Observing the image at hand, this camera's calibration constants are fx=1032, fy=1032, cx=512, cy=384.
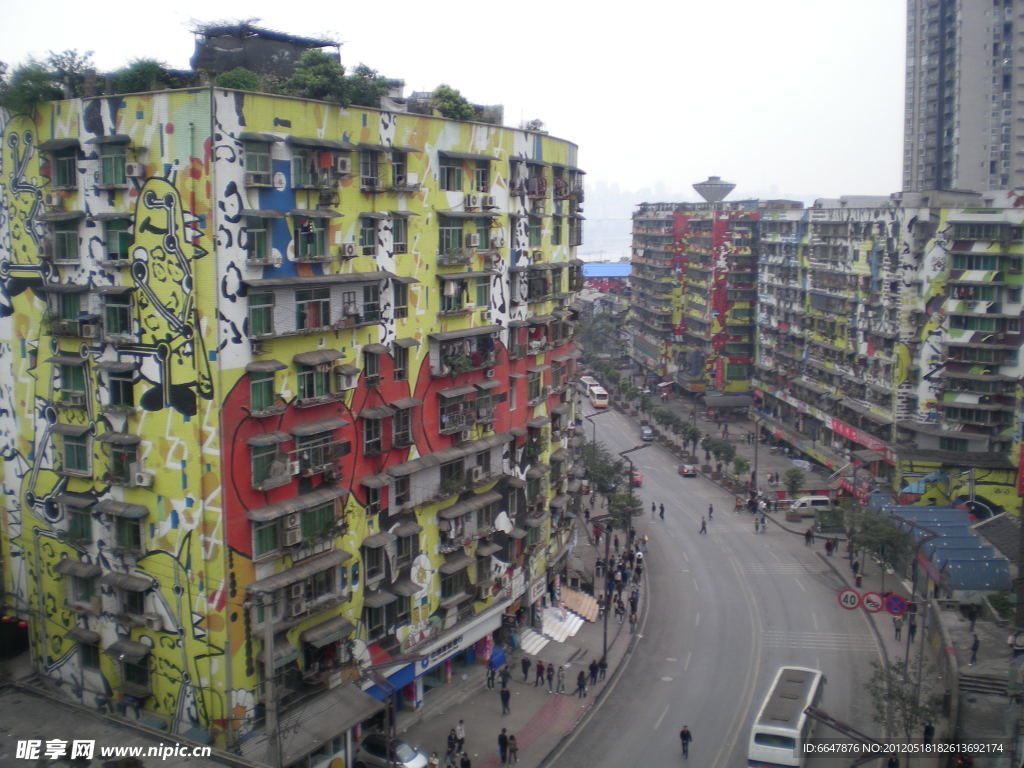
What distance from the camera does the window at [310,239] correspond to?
1029 inches

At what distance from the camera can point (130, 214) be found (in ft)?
82.7

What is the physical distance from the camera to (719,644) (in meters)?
39.6

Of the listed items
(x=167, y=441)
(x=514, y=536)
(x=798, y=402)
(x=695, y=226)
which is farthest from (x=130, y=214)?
(x=695, y=226)

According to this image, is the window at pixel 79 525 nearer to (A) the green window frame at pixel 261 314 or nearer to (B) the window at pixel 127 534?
(B) the window at pixel 127 534

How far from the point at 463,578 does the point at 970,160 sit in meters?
65.0

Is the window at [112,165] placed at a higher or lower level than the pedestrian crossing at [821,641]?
higher

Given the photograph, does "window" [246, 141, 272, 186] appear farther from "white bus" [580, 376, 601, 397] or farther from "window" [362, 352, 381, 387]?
"white bus" [580, 376, 601, 397]

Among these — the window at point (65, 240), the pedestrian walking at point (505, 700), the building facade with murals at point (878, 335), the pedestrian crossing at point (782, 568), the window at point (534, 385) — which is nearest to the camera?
the window at point (65, 240)

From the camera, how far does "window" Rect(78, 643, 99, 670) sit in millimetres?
28500

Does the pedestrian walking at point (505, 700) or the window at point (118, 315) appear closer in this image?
the window at point (118, 315)

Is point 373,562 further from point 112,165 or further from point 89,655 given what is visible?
point 112,165

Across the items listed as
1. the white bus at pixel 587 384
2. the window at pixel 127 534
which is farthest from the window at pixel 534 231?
the white bus at pixel 587 384

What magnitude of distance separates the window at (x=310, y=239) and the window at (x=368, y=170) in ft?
6.46

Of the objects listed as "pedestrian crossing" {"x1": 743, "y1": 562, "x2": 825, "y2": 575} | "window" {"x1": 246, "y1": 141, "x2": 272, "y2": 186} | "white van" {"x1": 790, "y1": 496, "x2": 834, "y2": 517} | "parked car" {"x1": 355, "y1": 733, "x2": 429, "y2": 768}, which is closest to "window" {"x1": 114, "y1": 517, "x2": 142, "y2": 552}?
"parked car" {"x1": 355, "y1": 733, "x2": 429, "y2": 768}
